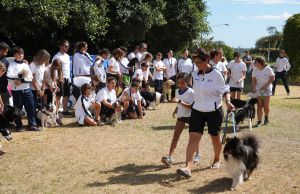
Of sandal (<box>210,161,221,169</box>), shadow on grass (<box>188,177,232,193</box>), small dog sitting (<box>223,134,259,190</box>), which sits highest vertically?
small dog sitting (<box>223,134,259,190</box>)

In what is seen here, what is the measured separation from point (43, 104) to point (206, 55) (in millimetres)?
4958

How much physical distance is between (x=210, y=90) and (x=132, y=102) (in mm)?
Answer: 5390

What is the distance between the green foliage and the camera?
13.3 m

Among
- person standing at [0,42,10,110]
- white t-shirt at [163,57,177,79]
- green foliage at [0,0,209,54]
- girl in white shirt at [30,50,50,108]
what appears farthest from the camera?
white t-shirt at [163,57,177,79]

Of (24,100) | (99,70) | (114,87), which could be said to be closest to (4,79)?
(24,100)

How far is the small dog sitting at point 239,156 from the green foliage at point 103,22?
28.7 ft

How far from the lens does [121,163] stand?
6988 millimetres

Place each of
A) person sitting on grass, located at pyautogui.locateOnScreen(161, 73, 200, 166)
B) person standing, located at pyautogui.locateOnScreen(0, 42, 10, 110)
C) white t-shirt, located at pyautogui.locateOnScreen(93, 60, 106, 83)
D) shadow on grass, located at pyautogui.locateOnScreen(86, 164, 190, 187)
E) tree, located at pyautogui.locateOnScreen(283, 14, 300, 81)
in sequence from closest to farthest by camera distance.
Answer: shadow on grass, located at pyautogui.locateOnScreen(86, 164, 190, 187) < person sitting on grass, located at pyautogui.locateOnScreen(161, 73, 200, 166) < person standing, located at pyautogui.locateOnScreen(0, 42, 10, 110) < white t-shirt, located at pyautogui.locateOnScreen(93, 60, 106, 83) < tree, located at pyautogui.locateOnScreen(283, 14, 300, 81)

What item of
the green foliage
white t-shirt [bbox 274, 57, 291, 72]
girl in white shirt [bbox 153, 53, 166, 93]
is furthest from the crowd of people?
white t-shirt [bbox 274, 57, 291, 72]

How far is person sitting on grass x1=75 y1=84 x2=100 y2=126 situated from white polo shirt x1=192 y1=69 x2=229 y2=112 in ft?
14.8

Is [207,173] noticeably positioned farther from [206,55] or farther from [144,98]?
[144,98]

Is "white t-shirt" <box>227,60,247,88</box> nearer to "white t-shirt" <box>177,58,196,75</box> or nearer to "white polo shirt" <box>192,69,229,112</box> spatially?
"white t-shirt" <box>177,58,196,75</box>

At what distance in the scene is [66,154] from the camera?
24.5 feet

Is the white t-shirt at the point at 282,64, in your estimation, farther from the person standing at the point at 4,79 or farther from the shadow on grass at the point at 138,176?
the shadow on grass at the point at 138,176
